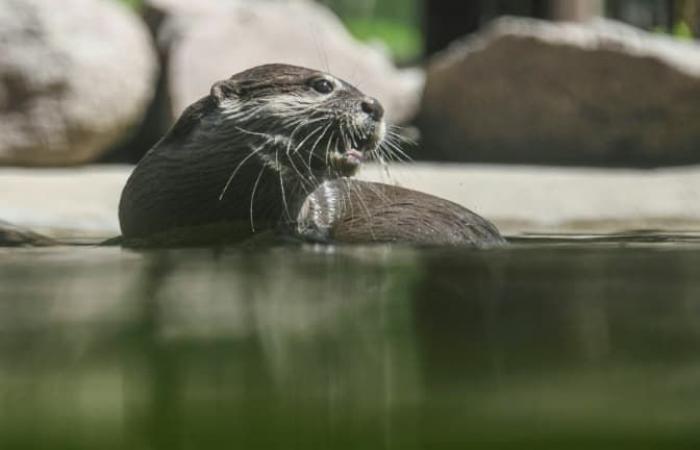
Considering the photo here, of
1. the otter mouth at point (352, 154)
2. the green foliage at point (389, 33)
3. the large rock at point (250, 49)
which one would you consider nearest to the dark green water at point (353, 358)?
the otter mouth at point (352, 154)

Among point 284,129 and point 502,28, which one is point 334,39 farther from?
point 284,129

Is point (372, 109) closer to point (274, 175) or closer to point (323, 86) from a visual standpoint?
point (323, 86)

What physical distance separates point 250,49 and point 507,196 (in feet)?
8.43

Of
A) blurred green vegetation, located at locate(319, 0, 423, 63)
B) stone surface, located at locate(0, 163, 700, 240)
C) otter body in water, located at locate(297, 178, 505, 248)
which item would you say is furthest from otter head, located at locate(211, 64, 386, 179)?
blurred green vegetation, located at locate(319, 0, 423, 63)

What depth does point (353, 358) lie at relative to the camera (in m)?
1.45

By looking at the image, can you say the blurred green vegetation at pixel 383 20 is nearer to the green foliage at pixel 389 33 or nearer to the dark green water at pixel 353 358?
the green foliage at pixel 389 33

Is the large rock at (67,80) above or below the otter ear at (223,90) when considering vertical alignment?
above

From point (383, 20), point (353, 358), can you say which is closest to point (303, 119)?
point (353, 358)

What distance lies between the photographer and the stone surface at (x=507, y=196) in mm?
5113

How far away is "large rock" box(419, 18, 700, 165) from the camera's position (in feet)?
25.2

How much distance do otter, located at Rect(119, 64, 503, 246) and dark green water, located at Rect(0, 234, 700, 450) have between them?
1135 mm

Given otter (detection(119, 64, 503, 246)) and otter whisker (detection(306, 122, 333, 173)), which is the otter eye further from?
otter whisker (detection(306, 122, 333, 173))

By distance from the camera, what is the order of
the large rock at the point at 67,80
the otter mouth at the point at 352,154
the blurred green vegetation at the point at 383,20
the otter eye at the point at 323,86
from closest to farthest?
the otter mouth at the point at 352,154 → the otter eye at the point at 323,86 → the large rock at the point at 67,80 → the blurred green vegetation at the point at 383,20

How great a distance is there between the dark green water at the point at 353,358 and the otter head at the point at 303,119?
3.83 ft
